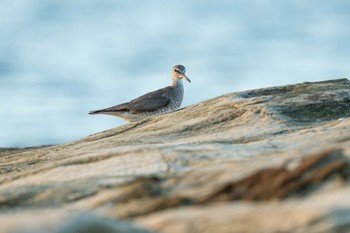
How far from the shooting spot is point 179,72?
23891mm

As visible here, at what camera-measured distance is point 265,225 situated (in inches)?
187

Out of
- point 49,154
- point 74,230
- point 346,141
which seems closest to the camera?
point 74,230

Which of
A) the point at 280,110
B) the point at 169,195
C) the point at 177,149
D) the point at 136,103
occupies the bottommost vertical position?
the point at 169,195

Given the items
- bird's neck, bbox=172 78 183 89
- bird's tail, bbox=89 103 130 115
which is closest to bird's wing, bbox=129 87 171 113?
bird's tail, bbox=89 103 130 115

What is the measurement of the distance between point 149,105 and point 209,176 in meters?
14.4

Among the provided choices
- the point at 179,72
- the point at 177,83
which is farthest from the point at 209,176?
the point at 179,72

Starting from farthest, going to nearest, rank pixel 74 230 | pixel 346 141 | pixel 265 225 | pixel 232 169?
pixel 346 141
pixel 232 169
pixel 265 225
pixel 74 230

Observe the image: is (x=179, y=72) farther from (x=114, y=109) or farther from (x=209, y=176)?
(x=209, y=176)

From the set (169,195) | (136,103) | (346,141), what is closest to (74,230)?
(169,195)

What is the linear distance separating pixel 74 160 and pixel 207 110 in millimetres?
3588

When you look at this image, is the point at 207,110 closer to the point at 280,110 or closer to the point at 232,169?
the point at 280,110

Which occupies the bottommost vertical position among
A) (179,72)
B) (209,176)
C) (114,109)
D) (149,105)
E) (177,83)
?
(209,176)

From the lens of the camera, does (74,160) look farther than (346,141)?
Yes

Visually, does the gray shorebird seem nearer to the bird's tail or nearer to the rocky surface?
the bird's tail
